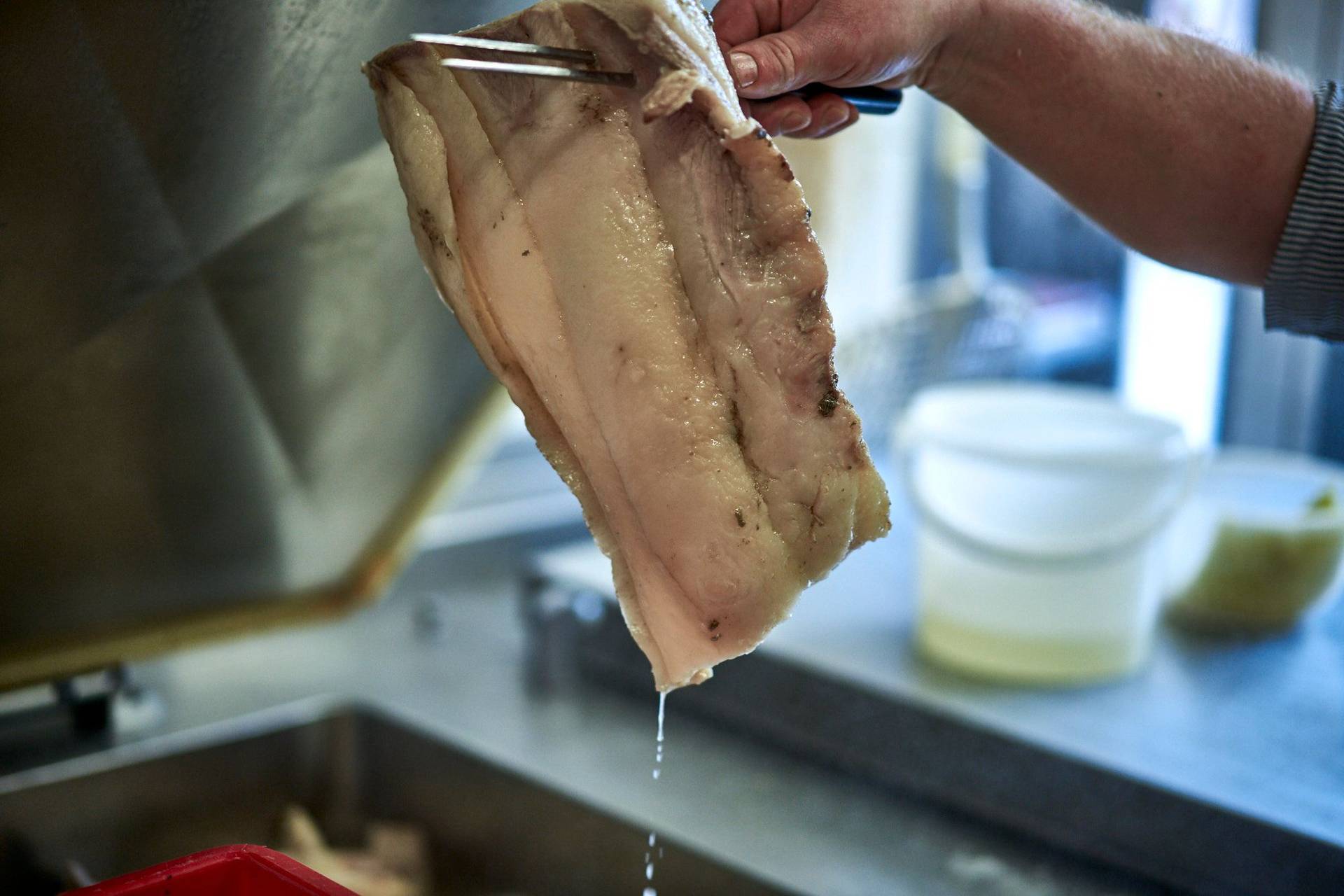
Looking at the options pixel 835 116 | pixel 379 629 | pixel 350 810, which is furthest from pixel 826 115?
pixel 379 629

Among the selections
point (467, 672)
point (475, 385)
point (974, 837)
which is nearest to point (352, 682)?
point (467, 672)

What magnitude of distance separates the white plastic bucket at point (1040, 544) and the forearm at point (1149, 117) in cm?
31

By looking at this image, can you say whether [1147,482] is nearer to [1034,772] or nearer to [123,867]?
[1034,772]

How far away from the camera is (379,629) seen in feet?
5.95

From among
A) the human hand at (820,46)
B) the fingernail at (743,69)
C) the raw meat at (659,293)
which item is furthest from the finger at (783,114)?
the raw meat at (659,293)

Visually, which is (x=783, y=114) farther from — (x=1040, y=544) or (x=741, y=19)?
(x=1040, y=544)

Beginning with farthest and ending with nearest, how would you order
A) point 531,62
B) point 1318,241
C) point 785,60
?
point 1318,241 < point 785,60 < point 531,62

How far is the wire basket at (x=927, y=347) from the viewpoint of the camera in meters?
2.11

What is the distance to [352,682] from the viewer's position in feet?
5.24

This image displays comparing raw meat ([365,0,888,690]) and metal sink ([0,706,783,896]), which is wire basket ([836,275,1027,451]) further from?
raw meat ([365,0,888,690])

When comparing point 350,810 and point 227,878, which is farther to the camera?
point 350,810

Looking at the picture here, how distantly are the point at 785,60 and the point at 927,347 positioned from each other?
1.44 meters

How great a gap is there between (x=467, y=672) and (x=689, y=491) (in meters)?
1.00

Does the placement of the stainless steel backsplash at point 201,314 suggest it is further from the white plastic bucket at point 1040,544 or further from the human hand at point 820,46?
the white plastic bucket at point 1040,544
